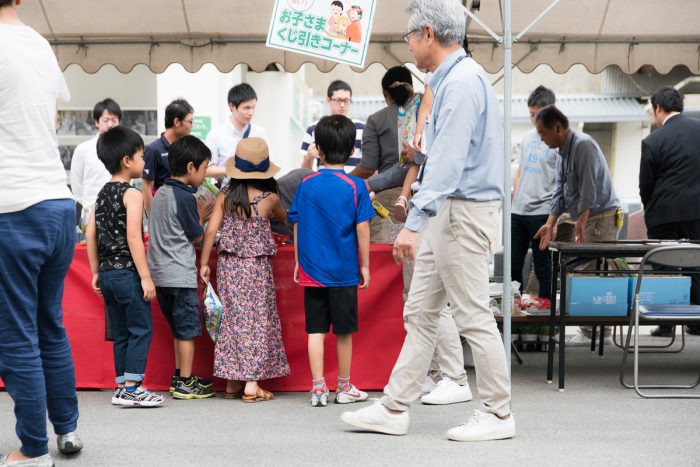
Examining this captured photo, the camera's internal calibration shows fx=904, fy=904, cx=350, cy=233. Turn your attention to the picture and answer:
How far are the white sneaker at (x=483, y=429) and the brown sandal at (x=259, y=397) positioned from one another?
1490 mm

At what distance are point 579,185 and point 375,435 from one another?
3.27 meters

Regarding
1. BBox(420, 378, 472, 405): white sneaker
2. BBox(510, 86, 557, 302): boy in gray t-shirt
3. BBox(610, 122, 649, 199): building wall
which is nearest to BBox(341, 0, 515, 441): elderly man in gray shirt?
BBox(420, 378, 472, 405): white sneaker

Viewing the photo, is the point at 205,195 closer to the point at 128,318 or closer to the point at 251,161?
the point at 251,161

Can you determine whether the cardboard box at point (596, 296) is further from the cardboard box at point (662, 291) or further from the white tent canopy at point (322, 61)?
the white tent canopy at point (322, 61)

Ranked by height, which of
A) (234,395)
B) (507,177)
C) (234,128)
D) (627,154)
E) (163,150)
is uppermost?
(627,154)

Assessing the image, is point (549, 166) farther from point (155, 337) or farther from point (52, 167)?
point (52, 167)

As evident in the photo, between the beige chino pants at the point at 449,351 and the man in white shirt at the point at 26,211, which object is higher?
the man in white shirt at the point at 26,211

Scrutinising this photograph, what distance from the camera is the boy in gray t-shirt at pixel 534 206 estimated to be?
7477mm

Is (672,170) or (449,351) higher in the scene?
(672,170)

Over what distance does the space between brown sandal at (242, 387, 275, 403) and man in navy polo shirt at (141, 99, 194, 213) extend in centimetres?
168

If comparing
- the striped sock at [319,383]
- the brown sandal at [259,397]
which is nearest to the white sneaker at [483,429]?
the striped sock at [319,383]

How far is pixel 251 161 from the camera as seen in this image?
5.30 meters

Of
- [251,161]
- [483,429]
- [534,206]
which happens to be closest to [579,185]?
[534,206]

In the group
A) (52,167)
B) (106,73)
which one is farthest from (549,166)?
(106,73)
